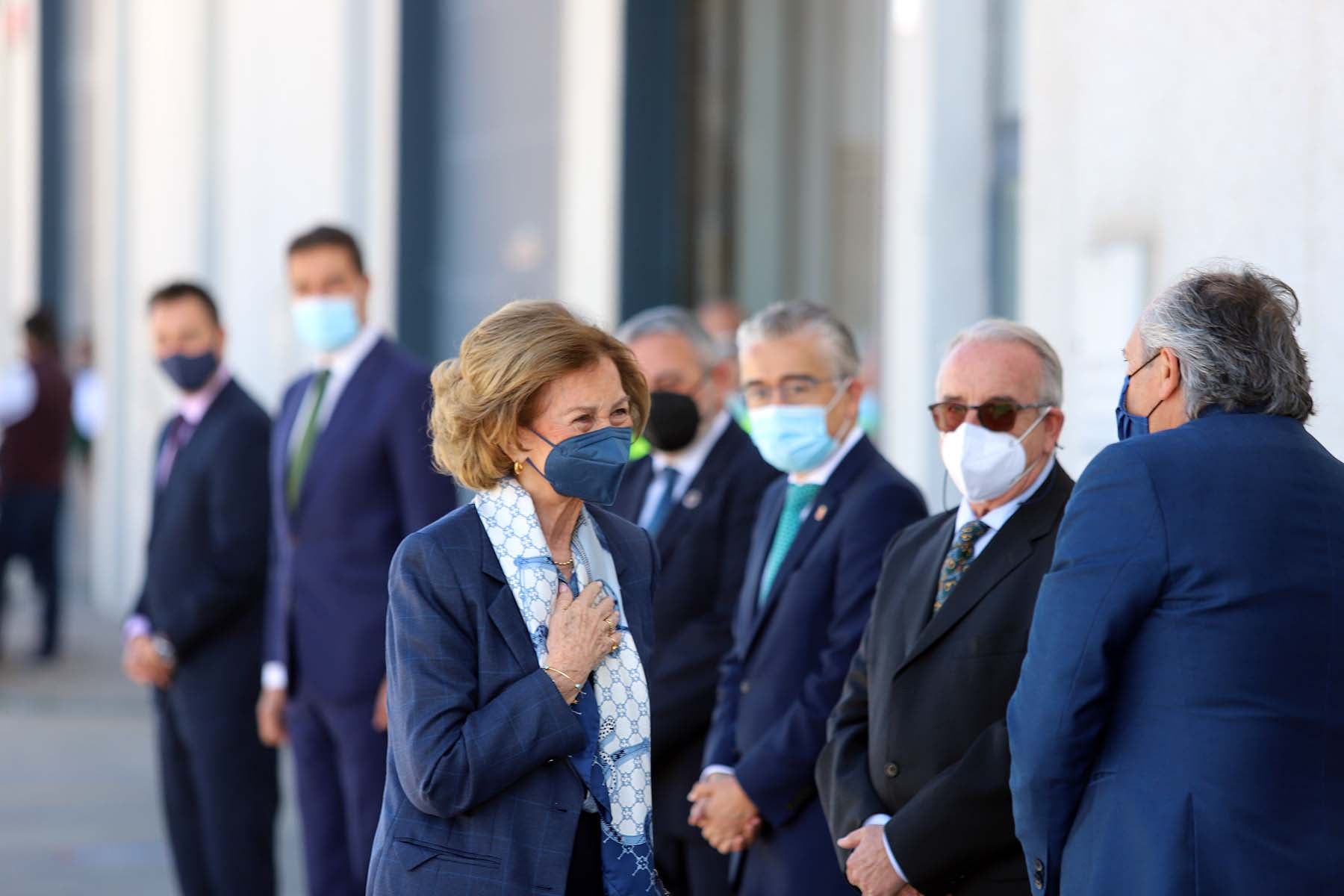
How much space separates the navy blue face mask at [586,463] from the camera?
297 cm

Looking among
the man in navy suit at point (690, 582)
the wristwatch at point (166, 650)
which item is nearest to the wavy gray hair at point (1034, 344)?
the man in navy suit at point (690, 582)

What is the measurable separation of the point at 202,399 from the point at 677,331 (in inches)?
66.5

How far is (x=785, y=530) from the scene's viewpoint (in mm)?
4039

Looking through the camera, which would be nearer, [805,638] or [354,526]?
[805,638]

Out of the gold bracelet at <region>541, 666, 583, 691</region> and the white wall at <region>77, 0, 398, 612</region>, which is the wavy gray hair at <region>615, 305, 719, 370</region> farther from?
the white wall at <region>77, 0, 398, 612</region>

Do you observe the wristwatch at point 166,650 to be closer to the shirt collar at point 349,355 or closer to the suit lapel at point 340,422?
the suit lapel at point 340,422

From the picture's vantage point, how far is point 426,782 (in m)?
2.77

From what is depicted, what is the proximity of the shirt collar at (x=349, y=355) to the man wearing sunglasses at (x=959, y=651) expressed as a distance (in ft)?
6.78

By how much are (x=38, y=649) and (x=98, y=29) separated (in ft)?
18.9

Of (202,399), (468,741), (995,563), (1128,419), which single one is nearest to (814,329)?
(995,563)

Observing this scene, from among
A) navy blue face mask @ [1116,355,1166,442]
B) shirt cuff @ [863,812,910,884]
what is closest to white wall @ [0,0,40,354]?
shirt cuff @ [863,812,910,884]

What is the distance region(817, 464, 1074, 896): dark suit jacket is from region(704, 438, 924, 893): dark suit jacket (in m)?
0.30

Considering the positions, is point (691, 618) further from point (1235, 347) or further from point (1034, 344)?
point (1235, 347)

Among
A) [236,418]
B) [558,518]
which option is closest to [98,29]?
[236,418]
